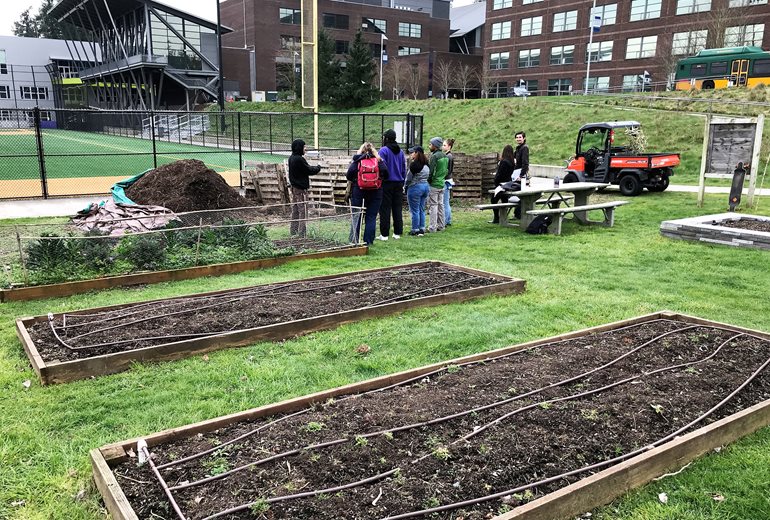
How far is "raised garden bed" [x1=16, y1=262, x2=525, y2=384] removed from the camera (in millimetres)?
5405

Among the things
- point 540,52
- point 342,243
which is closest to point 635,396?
point 342,243

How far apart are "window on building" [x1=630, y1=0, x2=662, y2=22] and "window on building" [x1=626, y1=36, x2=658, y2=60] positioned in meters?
1.87

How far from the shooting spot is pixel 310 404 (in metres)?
4.36

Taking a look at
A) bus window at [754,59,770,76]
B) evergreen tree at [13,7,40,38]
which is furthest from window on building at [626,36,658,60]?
evergreen tree at [13,7,40,38]

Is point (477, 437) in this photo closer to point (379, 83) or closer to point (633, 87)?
point (633, 87)

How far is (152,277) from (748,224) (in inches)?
422

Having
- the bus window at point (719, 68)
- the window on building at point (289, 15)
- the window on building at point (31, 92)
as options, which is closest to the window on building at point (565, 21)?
the bus window at point (719, 68)

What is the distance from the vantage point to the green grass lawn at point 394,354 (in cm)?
356

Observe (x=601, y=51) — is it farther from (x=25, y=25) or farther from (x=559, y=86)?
(x=25, y=25)

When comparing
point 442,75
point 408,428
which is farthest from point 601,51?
point 408,428

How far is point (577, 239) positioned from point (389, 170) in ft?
13.0

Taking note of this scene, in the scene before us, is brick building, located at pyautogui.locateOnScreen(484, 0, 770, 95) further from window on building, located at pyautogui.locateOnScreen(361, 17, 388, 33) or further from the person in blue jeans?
the person in blue jeans

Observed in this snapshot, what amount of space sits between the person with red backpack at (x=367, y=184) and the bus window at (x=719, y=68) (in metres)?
36.1

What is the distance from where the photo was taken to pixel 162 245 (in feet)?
28.8
